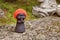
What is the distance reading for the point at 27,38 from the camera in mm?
3908

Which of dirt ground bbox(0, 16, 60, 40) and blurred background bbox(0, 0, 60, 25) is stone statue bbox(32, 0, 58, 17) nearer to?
blurred background bbox(0, 0, 60, 25)

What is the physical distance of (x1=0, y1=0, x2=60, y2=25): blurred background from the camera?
5.15m

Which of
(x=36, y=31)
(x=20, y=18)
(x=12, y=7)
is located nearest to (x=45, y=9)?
(x=12, y=7)

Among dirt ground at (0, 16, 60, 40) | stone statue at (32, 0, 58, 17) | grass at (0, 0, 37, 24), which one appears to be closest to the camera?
dirt ground at (0, 16, 60, 40)

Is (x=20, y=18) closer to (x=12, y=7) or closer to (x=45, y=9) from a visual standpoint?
(x=45, y=9)

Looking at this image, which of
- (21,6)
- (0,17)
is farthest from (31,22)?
(21,6)

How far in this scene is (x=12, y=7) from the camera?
19.0 feet

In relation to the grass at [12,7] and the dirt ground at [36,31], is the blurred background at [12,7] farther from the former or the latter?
the dirt ground at [36,31]

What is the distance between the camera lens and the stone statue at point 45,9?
5.49 metres

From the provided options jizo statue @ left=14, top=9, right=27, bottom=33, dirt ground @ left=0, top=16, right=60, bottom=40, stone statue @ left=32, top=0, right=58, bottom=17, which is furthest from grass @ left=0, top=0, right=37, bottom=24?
jizo statue @ left=14, top=9, right=27, bottom=33

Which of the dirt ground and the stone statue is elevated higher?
the dirt ground

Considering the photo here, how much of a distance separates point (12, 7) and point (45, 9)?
34.3 inches

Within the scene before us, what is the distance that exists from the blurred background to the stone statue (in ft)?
0.53

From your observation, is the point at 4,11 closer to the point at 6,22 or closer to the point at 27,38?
the point at 6,22
